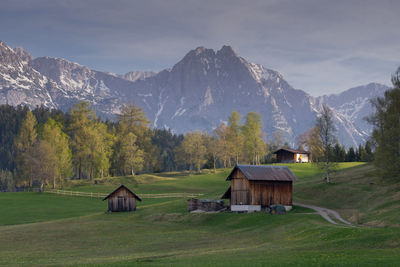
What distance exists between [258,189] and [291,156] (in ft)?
330

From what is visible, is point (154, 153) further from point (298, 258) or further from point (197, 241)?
point (298, 258)

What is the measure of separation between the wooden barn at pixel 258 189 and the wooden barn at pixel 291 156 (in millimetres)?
96614

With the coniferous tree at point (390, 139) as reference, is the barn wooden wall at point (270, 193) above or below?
below

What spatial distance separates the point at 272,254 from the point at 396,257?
801cm

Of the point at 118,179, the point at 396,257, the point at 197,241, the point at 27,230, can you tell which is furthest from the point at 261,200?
the point at 118,179

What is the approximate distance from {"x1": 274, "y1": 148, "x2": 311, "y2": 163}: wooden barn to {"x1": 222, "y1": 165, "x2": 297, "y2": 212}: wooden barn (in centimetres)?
9661

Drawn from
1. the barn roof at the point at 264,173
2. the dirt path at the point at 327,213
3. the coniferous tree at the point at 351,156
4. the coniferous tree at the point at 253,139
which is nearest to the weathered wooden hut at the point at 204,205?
the barn roof at the point at 264,173

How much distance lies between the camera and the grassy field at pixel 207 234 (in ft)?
97.7

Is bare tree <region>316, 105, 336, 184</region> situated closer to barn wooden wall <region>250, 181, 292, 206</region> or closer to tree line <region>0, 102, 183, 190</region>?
barn wooden wall <region>250, 181, 292, 206</region>

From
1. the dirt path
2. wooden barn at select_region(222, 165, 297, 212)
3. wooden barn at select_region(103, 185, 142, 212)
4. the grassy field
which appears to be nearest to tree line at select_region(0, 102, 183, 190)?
the grassy field

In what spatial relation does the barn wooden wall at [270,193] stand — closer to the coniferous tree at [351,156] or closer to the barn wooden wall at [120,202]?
the barn wooden wall at [120,202]

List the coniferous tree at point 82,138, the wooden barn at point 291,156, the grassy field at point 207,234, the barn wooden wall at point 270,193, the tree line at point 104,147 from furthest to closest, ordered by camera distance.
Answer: the wooden barn at point 291,156
the coniferous tree at point 82,138
the tree line at point 104,147
the barn wooden wall at point 270,193
the grassy field at point 207,234

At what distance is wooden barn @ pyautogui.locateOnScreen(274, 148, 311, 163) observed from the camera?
167m

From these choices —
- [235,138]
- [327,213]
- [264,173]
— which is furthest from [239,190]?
[235,138]
